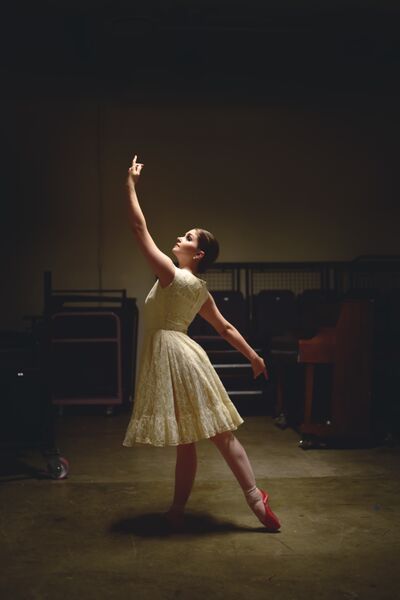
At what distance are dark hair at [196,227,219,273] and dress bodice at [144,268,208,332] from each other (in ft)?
0.40

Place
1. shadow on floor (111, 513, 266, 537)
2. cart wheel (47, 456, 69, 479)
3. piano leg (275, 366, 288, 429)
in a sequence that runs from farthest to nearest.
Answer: piano leg (275, 366, 288, 429)
cart wheel (47, 456, 69, 479)
shadow on floor (111, 513, 266, 537)

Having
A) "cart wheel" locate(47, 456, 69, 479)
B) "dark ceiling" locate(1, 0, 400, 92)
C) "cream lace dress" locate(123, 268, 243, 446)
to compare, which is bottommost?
"cart wheel" locate(47, 456, 69, 479)

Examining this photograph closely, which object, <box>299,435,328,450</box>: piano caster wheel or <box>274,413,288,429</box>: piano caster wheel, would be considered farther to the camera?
<box>274,413,288,429</box>: piano caster wheel

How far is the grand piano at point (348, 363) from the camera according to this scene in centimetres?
450

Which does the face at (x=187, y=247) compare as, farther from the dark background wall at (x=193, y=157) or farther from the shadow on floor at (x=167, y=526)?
the dark background wall at (x=193, y=157)

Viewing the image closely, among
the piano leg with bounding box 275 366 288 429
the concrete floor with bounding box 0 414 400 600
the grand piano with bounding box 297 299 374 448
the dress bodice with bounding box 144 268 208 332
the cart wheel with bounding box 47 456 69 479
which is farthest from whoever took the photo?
the piano leg with bounding box 275 366 288 429

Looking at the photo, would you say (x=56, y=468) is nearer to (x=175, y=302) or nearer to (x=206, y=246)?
(x=175, y=302)

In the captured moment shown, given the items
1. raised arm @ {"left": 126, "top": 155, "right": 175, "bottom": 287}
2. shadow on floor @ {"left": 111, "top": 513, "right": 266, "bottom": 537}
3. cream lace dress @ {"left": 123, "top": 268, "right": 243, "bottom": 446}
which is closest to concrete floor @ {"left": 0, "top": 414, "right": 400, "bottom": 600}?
shadow on floor @ {"left": 111, "top": 513, "right": 266, "bottom": 537}

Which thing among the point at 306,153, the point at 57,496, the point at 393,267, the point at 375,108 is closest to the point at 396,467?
the point at 57,496

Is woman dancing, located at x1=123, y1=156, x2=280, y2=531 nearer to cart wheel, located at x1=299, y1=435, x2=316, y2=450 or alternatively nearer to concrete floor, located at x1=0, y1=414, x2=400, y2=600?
concrete floor, located at x1=0, y1=414, x2=400, y2=600

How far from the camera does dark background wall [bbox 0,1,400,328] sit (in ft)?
21.8

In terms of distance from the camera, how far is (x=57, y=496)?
3.46 metres

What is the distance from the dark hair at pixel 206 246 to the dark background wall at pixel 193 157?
12.2ft

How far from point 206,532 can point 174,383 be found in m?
0.72
